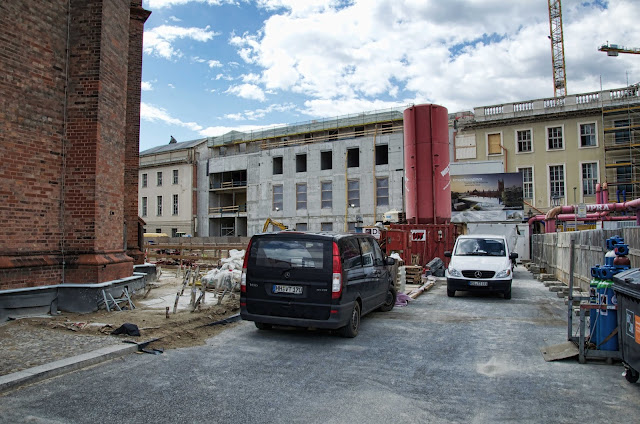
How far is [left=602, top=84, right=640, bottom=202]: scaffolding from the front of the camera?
30.6 metres

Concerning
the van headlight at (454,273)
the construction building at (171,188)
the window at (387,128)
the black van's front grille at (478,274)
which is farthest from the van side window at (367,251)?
the construction building at (171,188)

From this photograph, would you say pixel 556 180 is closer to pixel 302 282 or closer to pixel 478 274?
pixel 478 274

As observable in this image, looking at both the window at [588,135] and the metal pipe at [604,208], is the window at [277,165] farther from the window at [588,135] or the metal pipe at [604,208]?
the window at [588,135]

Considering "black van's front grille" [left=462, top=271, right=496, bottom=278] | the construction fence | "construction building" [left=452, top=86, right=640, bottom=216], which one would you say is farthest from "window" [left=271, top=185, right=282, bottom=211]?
"black van's front grille" [left=462, top=271, right=496, bottom=278]

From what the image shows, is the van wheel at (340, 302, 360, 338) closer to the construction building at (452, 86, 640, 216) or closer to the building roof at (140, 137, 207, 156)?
the construction building at (452, 86, 640, 216)

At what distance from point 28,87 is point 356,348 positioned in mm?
7608

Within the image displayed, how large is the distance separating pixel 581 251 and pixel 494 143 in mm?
23127

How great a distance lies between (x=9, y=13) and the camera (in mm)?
8188

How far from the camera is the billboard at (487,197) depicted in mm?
31266

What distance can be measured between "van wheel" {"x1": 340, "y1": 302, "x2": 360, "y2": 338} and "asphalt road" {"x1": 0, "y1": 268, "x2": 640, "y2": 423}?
0.14 metres

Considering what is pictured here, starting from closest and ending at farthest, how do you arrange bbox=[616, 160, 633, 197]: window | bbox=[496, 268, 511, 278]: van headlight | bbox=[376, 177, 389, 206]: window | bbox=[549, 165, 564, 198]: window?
bbox=[496, 268, 511, 278]: van headlight < bbox=[616, 160, 633, 197]: window < bbox=[549, 165, 564, 198]: window < bbox=[376, 177, 389, 206]: window

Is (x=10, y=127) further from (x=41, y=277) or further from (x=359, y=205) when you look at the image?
(x=359, y=205)

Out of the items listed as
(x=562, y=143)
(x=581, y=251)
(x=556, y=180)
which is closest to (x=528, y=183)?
(x=556, y=180)

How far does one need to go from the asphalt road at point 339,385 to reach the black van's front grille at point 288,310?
0.42 meters
